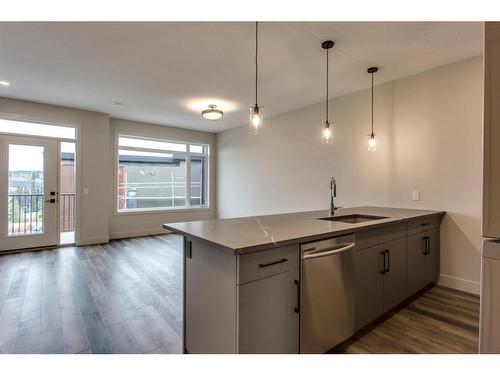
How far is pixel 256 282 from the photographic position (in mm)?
1452

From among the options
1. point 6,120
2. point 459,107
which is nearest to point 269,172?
point 459,107

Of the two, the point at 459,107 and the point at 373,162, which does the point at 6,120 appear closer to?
the point at 373,162

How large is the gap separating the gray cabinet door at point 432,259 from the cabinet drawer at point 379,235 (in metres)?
0.70

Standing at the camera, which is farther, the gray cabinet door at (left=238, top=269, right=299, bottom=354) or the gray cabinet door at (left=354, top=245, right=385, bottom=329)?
the gray cabinet door at (left=354, top=245, right=385, bottom=329)

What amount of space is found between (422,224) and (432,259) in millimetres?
520

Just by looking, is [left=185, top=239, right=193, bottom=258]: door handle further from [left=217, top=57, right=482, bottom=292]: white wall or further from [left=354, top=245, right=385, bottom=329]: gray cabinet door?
[left=217, top=57, right=482, bottom=292]: white wall

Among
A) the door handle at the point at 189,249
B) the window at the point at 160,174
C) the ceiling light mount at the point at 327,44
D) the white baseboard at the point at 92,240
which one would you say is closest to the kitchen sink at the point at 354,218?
the door handle at the point at 189,249

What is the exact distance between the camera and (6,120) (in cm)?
452

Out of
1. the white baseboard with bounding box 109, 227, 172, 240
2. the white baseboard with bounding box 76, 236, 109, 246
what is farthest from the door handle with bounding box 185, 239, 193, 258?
the white baseboard with bounding box 109, 227, 172, 240

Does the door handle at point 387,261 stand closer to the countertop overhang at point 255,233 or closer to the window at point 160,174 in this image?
the countertop overhang at point 255,233

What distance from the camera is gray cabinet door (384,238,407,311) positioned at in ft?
7.73

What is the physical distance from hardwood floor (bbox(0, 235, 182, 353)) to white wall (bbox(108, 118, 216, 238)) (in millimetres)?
1474

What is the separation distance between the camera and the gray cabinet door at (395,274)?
2.36m

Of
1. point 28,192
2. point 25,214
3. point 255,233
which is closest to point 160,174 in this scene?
point 28,192
